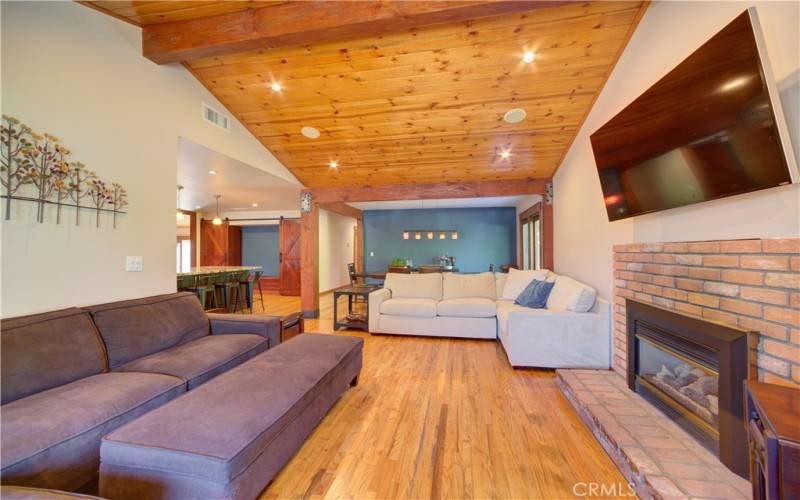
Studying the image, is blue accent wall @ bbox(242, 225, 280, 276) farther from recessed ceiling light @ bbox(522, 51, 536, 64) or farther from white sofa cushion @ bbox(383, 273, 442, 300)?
recessed ceiling light @ bbox(522, 51, 536, 64)

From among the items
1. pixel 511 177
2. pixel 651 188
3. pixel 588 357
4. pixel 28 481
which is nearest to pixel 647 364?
pixel 588 357

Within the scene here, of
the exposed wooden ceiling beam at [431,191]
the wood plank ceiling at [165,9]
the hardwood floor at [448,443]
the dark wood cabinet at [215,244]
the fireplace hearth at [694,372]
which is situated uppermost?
the wood plank ceiling at [165,9]

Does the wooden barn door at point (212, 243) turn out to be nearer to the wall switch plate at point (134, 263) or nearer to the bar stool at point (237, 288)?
the bar stool at point (237, 288)

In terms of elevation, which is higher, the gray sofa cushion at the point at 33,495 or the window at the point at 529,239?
the window at the point at 529,239

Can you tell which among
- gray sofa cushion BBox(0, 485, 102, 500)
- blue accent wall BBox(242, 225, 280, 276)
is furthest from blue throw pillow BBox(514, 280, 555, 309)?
blue accent wall BBox(242, 225, 280, 276)

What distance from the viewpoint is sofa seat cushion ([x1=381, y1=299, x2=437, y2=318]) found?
13.1 feet

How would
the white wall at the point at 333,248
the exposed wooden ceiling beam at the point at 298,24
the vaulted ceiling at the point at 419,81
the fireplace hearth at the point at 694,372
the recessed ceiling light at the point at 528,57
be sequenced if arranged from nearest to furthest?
the fireplace hearth at the point at 694,372 → the exposed wooden ceiling beam at the point at 298,24 → the vaulted ceiling at the point at 419,81 → the recessed ceiling light at the point at 528,57 → the white wall at the point at 333,248

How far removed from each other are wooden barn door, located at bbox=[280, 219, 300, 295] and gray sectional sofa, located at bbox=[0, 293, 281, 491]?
16.9ft

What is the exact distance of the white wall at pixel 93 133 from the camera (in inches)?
72.0

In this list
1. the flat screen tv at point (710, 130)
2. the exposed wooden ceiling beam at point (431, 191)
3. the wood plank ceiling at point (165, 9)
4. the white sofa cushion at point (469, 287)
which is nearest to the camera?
the flat screen tv at point (710, 130)

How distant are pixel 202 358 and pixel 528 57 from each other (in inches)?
142

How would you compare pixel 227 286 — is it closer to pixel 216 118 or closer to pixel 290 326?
pixel 290 326

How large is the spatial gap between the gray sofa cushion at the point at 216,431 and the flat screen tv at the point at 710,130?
2.46m

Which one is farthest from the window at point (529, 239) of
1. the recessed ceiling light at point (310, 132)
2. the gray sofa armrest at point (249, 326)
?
the gray sofa armrest at point (249, 326)
